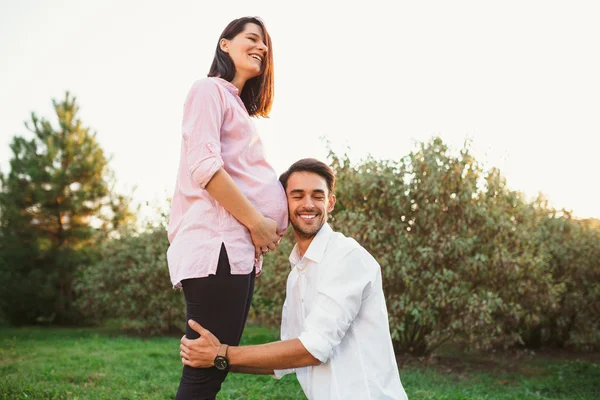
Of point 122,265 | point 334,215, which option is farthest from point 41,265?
point 334,215

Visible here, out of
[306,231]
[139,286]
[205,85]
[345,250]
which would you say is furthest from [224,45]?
[139,286]

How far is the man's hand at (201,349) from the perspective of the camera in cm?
196

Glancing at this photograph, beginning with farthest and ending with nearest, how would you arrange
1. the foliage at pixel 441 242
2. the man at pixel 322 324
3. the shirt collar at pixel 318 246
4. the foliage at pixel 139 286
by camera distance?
the foliage at pixel 139 286
the foliage at pixel 441 242
the shirt collar at pixel 318 246
the man at pixel 322 324

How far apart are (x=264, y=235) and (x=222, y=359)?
0.48 metres

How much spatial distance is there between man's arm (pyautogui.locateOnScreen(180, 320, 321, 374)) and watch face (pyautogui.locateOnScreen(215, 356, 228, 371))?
2 cm

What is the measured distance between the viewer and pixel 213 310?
1.99 meters

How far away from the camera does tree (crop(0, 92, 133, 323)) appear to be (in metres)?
18.9

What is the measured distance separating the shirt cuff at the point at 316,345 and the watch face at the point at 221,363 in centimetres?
36

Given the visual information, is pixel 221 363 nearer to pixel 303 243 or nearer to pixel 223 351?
pixel 223 351

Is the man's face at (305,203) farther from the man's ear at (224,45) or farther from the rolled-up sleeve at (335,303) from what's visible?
the man's ear at (224,45)

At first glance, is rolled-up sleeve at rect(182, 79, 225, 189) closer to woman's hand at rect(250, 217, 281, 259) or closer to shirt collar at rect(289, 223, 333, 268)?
woman's hand at rect(250, 217, 281, 259)

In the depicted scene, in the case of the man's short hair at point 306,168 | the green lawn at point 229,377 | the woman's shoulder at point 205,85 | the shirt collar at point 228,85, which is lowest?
the green lawn at point 229,377

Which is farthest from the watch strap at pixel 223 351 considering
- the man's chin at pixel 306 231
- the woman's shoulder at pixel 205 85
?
the woman's shoulder at pixel 205 85

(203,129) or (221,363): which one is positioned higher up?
(203,129)
